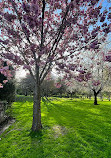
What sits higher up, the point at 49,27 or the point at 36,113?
the point at 49,27

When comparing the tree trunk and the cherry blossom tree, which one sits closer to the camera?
the cherry blossom tree

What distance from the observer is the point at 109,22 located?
5.16 m

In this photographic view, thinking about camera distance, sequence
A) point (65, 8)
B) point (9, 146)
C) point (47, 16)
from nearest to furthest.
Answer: point (9, 146), point (65, 8), point (47, 16)

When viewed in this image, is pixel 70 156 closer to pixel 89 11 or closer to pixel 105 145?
pixel 105 145

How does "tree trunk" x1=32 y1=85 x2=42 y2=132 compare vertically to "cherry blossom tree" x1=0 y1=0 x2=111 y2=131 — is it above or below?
below

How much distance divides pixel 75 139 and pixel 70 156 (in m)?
1.47

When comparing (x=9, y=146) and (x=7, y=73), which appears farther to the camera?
(x=9, y=146)

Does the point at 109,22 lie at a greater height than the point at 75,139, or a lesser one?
greater

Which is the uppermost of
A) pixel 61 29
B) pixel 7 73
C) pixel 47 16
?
pixel 47 16

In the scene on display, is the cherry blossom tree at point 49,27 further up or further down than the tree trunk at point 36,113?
further up

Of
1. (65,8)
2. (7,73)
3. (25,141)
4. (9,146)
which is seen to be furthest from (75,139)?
(65,8)

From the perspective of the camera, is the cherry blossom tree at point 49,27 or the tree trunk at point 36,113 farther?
the tree trunk at point 36,113

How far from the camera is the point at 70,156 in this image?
4145 millimetres

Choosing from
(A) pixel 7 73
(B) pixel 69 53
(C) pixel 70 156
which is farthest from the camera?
(B) pixel 69 53
